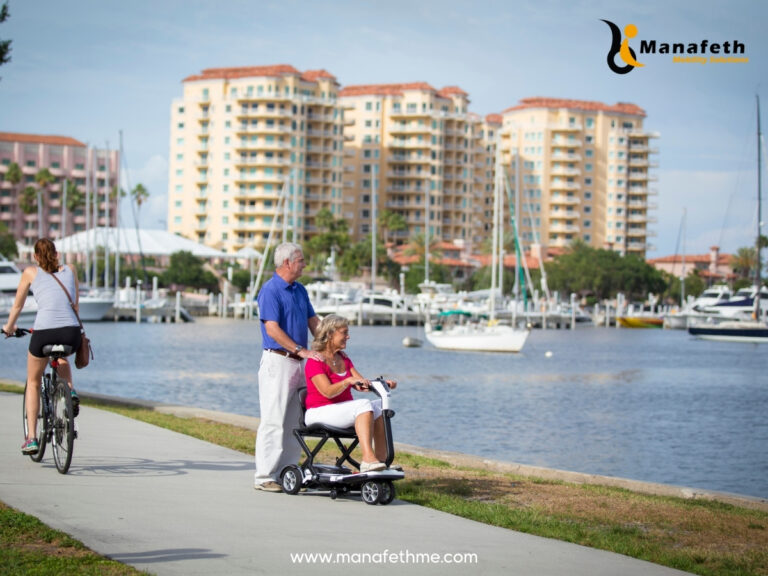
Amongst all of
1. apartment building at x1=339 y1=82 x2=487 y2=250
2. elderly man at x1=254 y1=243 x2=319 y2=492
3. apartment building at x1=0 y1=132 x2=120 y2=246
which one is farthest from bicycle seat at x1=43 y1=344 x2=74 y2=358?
apartment building at x1=0 y1=132 x2=120 y2=246

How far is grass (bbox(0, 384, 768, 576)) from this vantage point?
7422mm

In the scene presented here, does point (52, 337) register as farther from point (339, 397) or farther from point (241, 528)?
point (241, 528)

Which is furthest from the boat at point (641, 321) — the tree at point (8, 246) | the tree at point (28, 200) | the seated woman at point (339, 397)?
the seated woman at point (339, 397)

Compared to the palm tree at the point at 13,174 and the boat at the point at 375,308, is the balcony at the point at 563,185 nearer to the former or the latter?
the boat at the point at 375,308

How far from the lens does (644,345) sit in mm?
79625

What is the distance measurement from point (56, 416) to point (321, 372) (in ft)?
8.08

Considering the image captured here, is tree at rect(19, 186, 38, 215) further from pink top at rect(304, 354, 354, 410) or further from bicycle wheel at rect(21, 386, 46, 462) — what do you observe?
pink top at rect(304, 354, 354, 410)

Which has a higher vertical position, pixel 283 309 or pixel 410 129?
pixel 410 129

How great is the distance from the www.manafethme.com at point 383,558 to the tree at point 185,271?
110 m

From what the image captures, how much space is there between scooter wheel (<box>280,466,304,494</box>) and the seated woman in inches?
14.9

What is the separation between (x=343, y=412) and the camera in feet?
28.0

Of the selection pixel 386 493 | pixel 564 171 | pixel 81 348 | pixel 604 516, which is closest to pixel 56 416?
pixel 81 348

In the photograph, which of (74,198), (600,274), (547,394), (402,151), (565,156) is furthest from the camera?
(565,156)

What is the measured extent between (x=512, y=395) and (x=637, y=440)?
1181 centimetres
